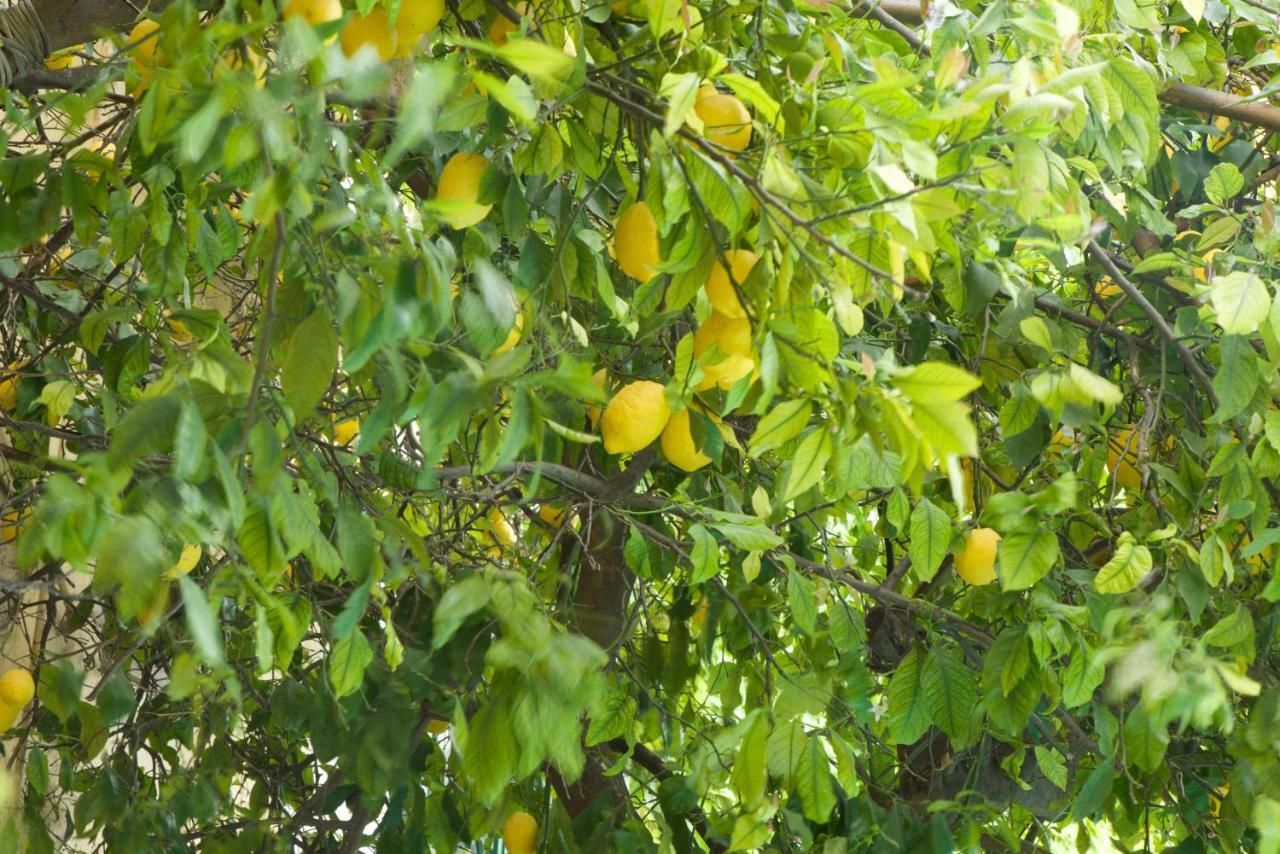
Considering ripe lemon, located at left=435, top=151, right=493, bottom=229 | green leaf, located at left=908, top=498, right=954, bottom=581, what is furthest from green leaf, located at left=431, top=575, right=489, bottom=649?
green leaf, located at left=908, top=498, right=954, bottom=581

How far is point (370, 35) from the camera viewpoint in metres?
0.95

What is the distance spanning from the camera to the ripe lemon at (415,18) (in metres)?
0.96

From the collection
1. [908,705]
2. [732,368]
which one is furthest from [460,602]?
[908,705]

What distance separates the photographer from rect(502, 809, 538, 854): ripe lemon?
5.25ft

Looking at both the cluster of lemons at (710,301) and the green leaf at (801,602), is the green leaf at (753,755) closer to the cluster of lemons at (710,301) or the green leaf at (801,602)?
the cluster of lemons at (710,301)

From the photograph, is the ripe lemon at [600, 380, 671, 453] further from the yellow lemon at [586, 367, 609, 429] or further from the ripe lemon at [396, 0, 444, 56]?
the ripe lemon at [396, 0, 444, 56]

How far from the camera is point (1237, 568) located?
5.61ft

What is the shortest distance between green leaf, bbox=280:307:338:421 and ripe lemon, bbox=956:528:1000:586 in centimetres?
105

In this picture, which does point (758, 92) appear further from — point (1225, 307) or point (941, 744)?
point (941, 744)

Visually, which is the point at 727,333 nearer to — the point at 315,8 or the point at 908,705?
the point at 315,8

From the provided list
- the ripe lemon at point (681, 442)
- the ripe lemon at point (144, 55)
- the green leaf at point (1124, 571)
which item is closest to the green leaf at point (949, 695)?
the green leaf at point (1124, 571)

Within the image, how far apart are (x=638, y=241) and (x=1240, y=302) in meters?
0.59

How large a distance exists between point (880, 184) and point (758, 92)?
96 mm

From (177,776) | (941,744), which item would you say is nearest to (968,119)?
(177,776)
